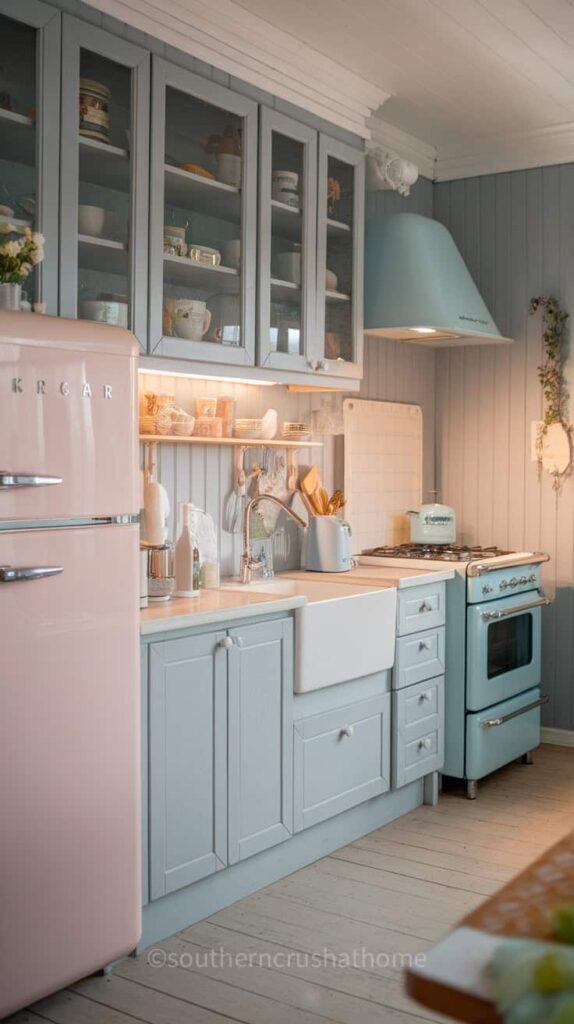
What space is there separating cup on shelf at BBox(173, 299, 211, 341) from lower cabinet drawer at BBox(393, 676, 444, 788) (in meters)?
1.48

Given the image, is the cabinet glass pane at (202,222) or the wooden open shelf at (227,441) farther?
the wooden open shelf at (227,441)

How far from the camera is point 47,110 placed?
2.65 m

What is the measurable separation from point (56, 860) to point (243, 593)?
1.14 metres

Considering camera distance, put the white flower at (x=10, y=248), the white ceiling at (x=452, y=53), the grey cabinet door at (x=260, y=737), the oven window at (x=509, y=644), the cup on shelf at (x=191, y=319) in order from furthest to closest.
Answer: the oven window at (x=509, y=644) → the white ceiling at (x=452, y=53) → the cup on shelf at (x=191, y=319) → the grey cabinet door at (x=260, y=737) → the white flower at (x=10, y=248)

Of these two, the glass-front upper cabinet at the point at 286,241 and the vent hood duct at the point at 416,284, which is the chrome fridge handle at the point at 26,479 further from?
the vent hood duct at the point at 416,284

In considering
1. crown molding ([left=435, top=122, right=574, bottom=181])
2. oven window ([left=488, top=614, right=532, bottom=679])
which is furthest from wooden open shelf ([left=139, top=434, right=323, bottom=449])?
crown molding ([left=435, top=122, right=574, bottom=181])

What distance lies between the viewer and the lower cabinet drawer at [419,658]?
12.5ft

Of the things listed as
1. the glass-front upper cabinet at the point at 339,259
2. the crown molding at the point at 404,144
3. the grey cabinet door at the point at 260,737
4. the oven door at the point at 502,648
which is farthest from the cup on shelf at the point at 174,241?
the oven door at the point at 502,648

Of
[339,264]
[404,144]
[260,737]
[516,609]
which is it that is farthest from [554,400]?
[260,737]

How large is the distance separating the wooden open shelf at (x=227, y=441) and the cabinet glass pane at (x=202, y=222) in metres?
0.32

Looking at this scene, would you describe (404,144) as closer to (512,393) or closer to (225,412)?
(512,393)

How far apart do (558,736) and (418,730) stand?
1.24 m

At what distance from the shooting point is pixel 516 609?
431cm

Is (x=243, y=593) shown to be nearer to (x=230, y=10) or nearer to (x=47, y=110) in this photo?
(x=47, y=110)
